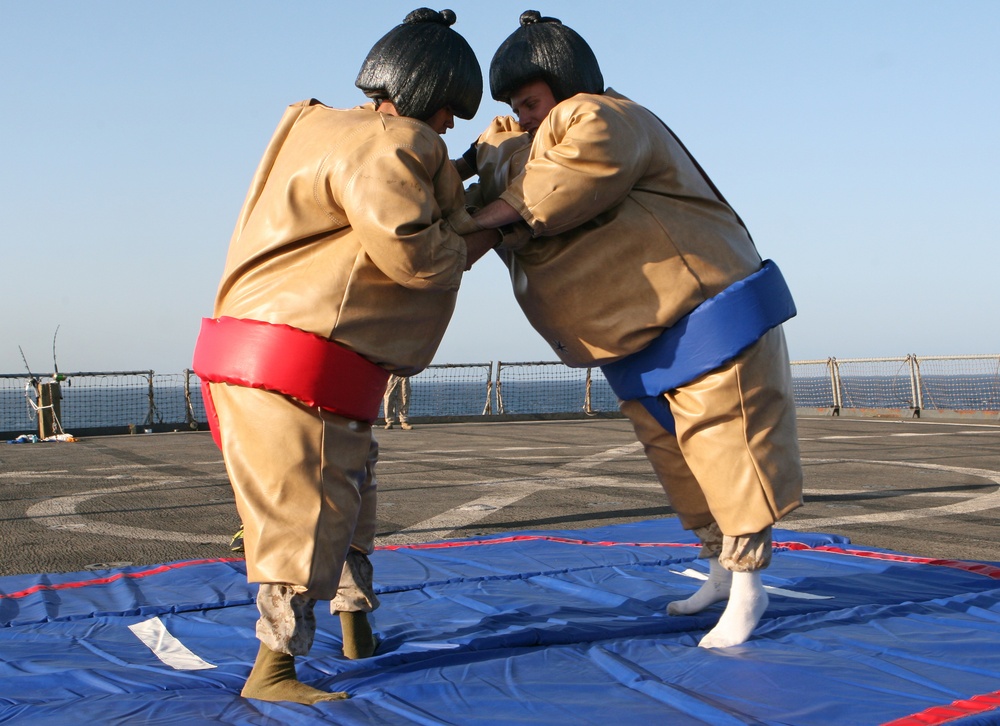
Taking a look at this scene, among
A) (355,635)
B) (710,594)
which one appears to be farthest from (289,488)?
(710,594)

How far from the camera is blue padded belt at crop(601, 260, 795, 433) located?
99.7 inches

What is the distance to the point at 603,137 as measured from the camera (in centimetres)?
237

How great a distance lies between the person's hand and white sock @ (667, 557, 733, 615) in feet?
4.18

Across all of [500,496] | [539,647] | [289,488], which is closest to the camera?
[289,488]

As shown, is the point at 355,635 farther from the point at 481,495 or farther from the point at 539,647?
the point at 481,495

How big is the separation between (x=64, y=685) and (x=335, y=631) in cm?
81

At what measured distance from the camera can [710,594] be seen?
117 inches

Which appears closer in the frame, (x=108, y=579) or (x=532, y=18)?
(x=532, y=18)

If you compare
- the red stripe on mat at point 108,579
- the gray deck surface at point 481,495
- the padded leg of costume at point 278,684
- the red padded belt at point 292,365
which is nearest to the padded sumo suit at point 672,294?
the red padded belt at point 292,365

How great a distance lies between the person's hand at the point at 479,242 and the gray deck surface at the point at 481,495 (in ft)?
9.56

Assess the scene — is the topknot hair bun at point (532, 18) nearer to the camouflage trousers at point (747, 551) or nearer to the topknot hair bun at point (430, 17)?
the topknot hair bun at point (430, 17)

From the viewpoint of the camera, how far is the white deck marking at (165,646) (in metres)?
2.57

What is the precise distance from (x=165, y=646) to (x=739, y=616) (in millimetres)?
1675

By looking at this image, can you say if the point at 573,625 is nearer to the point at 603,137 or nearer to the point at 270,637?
the point at 270,637
